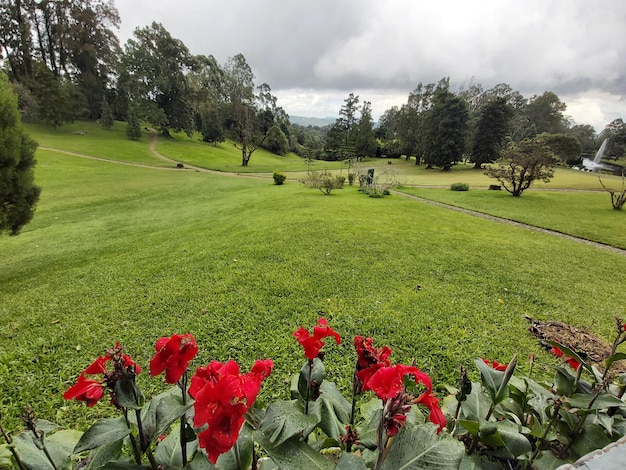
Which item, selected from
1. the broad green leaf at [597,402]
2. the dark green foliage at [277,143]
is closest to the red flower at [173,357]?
the broad green leaf at [597,402]

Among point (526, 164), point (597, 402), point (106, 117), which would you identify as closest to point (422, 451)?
point (597, 402)

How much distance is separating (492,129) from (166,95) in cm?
3721

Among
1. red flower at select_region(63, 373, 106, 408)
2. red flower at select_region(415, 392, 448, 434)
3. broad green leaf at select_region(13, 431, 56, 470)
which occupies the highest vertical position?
red flower at select_region(415, 392, 448, 434)

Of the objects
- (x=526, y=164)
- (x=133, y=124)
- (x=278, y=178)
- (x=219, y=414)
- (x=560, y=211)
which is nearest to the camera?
(x=219, y=414)

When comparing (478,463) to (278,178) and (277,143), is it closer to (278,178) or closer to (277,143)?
(278,178)

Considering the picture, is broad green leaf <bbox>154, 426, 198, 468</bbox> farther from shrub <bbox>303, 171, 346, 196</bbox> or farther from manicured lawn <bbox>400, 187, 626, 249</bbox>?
shrub <bbox>303, 171, 346, 196</bbox>

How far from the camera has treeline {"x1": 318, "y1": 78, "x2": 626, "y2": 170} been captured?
3000 centimetres

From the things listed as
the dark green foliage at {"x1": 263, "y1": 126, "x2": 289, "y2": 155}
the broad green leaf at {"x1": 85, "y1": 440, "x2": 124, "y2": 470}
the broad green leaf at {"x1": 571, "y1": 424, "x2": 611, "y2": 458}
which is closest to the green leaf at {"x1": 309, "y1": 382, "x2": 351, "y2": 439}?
the broad green leaf at {"x1": 85, "y1": 440, "x2": 124, "y2": 470}

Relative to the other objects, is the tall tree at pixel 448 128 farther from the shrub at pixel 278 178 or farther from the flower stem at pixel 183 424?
the flower stem at pixel 183 424

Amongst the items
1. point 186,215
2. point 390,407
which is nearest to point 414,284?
point 390,407

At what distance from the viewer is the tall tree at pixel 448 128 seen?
29594 millimetres

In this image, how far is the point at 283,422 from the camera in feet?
2.70

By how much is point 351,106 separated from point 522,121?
29.6 m

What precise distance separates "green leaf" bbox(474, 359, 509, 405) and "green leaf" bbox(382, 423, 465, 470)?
350 millimetres
